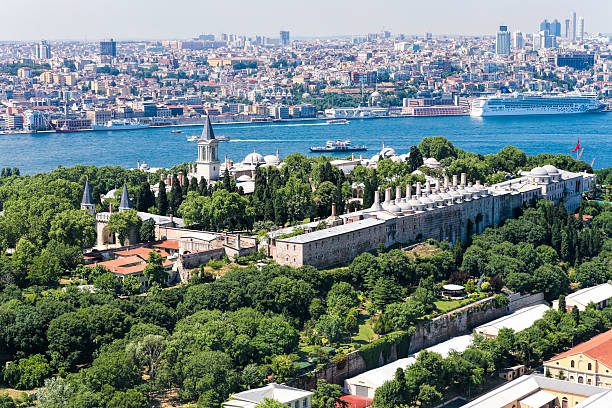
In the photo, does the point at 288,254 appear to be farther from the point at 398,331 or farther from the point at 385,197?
the point at 385,197

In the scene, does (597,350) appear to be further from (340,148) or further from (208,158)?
(340,148)

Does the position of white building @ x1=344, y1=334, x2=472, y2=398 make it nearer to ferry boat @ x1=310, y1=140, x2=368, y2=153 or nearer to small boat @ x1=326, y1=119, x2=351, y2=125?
ferry boat @ x1=310, y1=140, x2=368, y2=153

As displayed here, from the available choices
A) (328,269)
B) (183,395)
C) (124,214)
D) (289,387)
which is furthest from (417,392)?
(124,214)

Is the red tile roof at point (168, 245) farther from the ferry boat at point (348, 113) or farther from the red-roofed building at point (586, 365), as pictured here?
the ferry boat at point (348, 113)

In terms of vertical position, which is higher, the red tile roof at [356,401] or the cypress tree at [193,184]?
the cypress tree at [193,184]

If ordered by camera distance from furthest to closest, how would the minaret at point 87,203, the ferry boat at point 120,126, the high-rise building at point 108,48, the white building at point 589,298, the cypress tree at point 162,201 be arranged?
the high-rise building at point 108,48
the ferry boat at point 120,126
the cypress tree at point 162,201
the minaret at point 87,203
the white building at point 589,298

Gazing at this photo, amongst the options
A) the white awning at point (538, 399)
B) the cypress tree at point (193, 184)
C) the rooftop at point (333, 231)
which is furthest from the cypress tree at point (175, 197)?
the white awning at point (538, 399)
